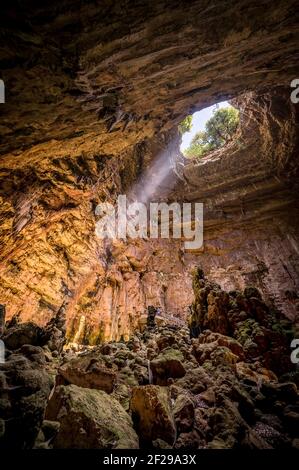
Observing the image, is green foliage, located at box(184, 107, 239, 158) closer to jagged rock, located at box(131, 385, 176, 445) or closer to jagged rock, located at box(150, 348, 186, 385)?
jagged rock, located at box(150, 348, 186, 385)

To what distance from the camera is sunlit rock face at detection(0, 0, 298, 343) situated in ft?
12.5

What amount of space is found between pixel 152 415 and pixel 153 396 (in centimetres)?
18

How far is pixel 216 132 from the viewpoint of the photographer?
16688 millimetres

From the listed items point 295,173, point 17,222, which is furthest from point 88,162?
point 295,173

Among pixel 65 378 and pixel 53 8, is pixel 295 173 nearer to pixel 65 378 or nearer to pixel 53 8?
pixel 53 8

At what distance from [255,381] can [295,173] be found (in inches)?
445

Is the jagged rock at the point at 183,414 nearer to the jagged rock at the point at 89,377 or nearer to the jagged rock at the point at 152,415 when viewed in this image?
the jagged rock at the point at 152,415

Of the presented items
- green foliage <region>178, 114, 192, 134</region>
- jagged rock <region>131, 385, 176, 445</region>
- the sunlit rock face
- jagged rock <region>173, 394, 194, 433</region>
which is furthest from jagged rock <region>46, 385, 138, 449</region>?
green foliage <region>178, 114, 192, 134</region>

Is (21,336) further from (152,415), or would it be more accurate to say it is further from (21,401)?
(152,415)

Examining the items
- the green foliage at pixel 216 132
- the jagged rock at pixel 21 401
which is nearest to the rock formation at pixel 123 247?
the jagged rock at pixel 21 401

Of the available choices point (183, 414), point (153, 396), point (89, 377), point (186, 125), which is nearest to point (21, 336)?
point (89, 377)

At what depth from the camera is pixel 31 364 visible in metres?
2.60

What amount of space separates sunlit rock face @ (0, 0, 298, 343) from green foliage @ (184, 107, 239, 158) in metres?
2.56

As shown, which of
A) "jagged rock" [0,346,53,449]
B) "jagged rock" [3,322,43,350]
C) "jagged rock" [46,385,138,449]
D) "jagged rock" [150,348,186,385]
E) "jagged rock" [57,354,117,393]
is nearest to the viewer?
"jagged rock" [0,346,53,449]
